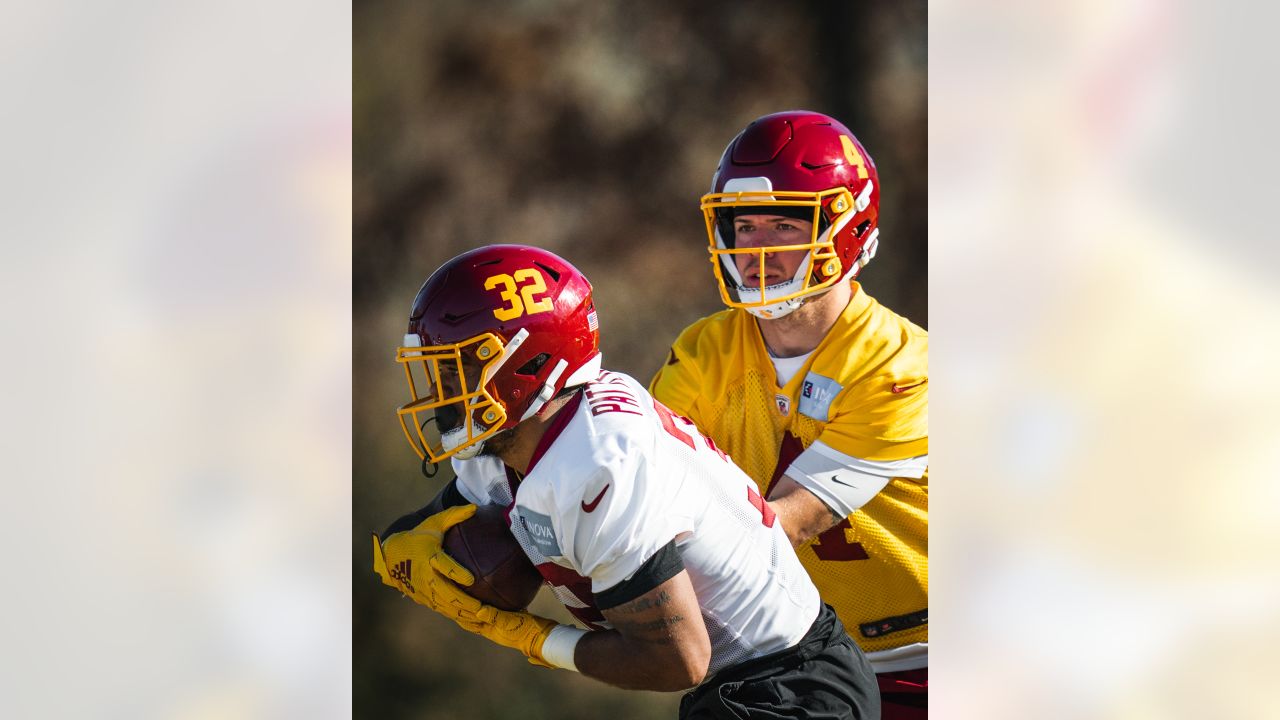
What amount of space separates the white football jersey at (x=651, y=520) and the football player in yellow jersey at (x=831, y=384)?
1.73ft

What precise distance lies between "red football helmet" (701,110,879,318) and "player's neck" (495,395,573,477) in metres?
0.81

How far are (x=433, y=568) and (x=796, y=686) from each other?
0.82 meters

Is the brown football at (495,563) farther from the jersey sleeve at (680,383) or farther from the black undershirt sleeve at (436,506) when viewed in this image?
the jersey sleeve at (680,383)

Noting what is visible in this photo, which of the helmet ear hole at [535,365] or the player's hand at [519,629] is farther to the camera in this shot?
the player's hand at [519,629]

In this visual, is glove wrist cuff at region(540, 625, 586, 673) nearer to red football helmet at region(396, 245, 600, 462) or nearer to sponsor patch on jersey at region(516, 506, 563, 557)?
sponsor patch on jersey at region(516, 506, 563, 557)

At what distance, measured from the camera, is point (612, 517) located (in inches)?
87.4

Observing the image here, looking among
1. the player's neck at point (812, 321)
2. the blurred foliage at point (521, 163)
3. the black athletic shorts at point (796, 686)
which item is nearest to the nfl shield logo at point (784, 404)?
the player's neck at point (812, 321)

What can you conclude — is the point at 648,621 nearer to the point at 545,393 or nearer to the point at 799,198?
the point at 545,393

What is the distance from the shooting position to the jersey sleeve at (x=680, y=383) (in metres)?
3.26

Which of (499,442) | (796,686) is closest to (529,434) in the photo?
(499,442)
